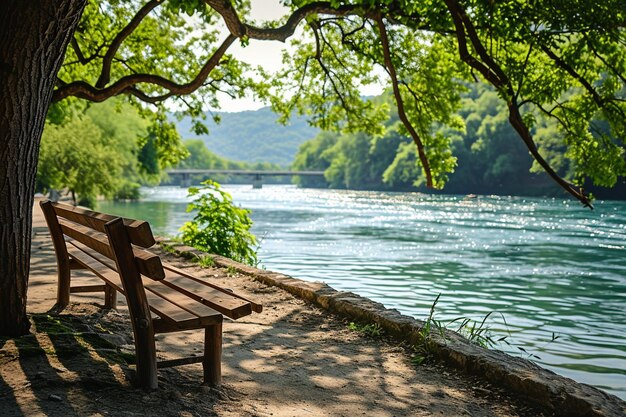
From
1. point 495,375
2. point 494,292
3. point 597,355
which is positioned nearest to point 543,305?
point 494,292

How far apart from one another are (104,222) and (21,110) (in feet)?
3.03

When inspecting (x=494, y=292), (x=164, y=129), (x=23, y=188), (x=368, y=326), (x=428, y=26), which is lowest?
(x=494, y=292)

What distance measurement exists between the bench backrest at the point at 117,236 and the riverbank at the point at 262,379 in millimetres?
647

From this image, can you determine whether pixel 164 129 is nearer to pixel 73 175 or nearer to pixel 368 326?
pixel 368 326

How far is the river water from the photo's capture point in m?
8.97

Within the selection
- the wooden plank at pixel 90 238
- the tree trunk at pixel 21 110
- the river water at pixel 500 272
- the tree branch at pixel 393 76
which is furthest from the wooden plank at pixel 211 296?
the tree branch at pixel 393 76

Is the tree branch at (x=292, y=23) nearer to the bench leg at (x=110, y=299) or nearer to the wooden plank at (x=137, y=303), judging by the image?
the bench leg at (x=110, y=299)

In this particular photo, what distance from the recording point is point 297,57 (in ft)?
48.1

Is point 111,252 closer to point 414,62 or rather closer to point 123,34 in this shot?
point 123,34

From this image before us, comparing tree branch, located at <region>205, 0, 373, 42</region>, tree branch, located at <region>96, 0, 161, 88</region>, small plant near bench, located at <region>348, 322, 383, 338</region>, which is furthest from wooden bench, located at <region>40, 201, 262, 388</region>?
tree branch, located at <region>96, 0, 161, 88</region>

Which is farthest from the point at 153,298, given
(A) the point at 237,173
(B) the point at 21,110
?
(A) the point at 237,173

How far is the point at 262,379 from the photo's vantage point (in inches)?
163

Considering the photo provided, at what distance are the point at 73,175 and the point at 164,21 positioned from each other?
17.7 m

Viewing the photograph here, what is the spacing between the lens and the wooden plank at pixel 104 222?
3.11 metres
